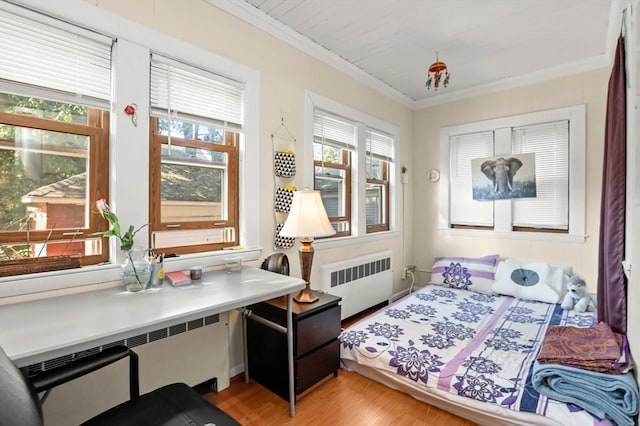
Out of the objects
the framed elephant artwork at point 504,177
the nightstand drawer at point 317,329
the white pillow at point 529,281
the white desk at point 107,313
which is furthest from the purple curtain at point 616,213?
the white desk at point 107,313

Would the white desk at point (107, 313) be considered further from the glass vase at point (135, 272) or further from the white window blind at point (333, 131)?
the white window blind at point (333, 131)

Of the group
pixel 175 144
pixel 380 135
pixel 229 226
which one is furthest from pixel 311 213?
pixel 380 135

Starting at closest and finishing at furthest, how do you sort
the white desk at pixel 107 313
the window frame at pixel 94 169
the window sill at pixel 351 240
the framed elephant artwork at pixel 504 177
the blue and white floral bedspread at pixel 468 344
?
the white desk at pixel 107 313 < the window frame at pixel 94 169 < the blue and white floral bedspread at pixel 468 344 < the window sill at pixel 351 240 < the framed elephant artwork at pixel 504 177

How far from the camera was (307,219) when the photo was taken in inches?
78.4

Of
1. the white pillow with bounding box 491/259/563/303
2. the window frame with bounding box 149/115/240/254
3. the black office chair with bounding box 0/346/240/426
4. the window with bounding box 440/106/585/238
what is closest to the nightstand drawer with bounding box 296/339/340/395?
the black office chair with bounding box 0/346/240/426

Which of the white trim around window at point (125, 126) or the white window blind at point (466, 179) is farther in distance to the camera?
the white window blind at point (466, 179)

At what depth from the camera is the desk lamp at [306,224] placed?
6.45ft

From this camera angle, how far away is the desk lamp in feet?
6.45

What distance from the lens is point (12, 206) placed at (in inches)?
58.4

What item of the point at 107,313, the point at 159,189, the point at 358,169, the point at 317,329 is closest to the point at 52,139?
the point at 159,189

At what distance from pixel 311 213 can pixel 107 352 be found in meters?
1.24

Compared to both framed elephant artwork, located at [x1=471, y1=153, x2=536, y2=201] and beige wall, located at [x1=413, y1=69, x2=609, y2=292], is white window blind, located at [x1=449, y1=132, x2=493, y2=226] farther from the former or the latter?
beige wall, located at [x1=413, y1=69, x2=609, y2=292]

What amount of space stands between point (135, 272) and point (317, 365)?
125cm

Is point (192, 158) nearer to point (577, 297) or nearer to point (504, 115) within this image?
point (504, 115)
